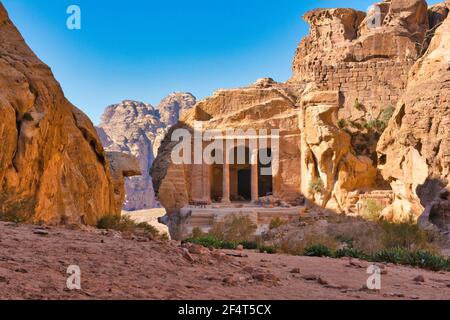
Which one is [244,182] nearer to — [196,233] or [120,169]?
[120,169]

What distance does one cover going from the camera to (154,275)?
221 inches

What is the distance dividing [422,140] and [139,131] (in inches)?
2473

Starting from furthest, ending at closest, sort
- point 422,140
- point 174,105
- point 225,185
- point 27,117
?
point 174,105, point 225,185, point 422,140, point 27,117

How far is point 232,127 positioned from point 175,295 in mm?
27040

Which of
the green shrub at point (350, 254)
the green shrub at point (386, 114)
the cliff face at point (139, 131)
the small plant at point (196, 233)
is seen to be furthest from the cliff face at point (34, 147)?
the cliff face at point (139, 131)

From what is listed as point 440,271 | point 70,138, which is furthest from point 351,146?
point 440,271

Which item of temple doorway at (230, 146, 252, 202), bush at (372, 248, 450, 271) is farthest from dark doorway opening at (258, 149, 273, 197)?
bush at (372, 248, 450, 271)

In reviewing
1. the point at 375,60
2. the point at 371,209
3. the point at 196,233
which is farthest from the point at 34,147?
the point at 375,60

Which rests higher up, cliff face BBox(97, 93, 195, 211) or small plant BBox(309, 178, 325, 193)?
cliff face BBox(97, 93, 195, 211)

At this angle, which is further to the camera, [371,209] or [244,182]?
[244,182]

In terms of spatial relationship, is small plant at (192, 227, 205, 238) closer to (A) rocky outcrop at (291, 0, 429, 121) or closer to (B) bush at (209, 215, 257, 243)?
(B) bush at (209, 215, 257, 243)

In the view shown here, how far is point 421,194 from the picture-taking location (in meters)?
15.0

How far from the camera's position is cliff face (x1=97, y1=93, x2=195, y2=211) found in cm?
7131
